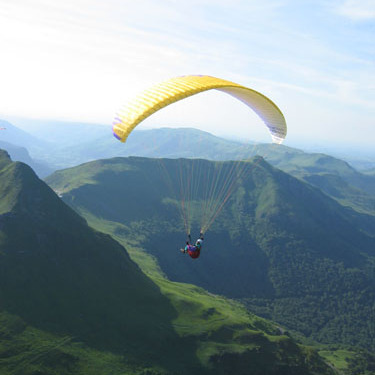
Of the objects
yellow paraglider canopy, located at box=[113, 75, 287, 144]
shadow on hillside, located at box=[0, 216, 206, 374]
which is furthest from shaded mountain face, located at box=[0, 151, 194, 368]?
yellow paraglider canopy, located at box=[113, 75, 287, 144]

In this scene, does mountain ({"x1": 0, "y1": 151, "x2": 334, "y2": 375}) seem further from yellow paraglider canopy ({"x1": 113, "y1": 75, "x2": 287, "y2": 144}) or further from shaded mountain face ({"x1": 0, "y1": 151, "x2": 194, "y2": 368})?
yellow paraglider canopy ({"x1": 113, "y1": 75, "x2": 287, "y2": 144})

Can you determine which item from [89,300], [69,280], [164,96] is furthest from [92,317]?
[164,96]

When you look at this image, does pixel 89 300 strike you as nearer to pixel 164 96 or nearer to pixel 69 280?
pixel 69 280

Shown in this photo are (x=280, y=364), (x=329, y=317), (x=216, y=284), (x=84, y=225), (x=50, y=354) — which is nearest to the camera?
(x=50, y=354)

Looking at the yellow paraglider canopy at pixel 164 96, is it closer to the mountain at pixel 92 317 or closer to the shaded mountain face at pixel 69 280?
the mountain at pixel 92 317

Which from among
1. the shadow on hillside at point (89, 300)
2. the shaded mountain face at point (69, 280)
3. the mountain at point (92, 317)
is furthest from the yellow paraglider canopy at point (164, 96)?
the shaded mountain face at point (69, 280)

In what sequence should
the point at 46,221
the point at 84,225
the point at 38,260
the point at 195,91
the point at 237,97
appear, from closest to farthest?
the point at 195,91, the point at 237,97, the point at 38,260, the point at 46,221, the point at 84,225

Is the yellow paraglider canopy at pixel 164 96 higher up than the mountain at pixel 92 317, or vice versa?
the yellow paraglider canopy at pixel 164 96

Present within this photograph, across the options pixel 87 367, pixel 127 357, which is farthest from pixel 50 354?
pixel 127 357

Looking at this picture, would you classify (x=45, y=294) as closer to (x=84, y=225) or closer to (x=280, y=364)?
(x=84, y=225)
